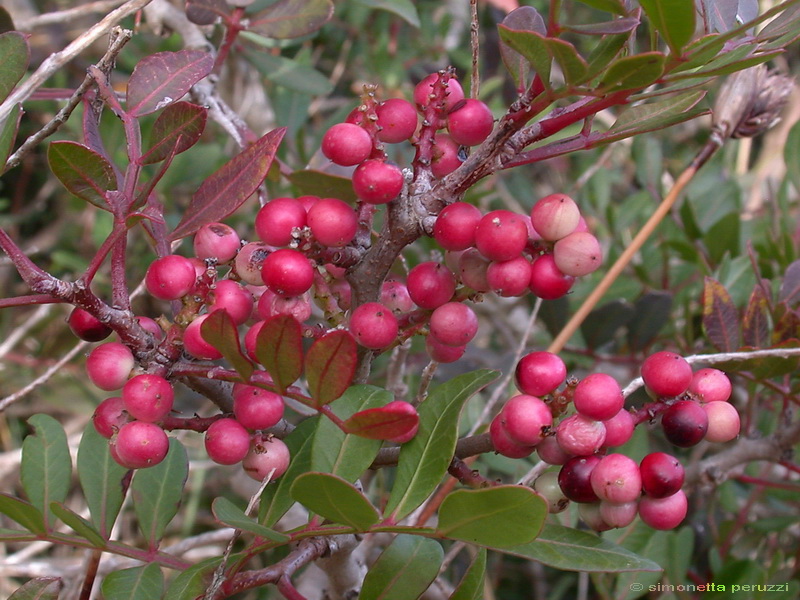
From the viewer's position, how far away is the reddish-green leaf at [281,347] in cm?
63

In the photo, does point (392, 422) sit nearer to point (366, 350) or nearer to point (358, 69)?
point (366, 350)

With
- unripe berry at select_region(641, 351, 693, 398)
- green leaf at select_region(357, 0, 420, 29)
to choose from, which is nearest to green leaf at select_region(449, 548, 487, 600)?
unripe berry at select_region(641, 351, 693, 398)

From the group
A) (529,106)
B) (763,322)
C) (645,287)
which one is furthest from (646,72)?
(645,287)

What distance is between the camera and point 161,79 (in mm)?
764

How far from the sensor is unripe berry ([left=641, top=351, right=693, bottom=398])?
2.39ft

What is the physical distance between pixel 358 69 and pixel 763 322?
1.80 m

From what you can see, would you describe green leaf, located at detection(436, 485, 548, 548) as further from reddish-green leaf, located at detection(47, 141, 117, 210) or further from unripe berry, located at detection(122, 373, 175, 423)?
reddish-green leaf, located at detection(47, 141, 117, 210)

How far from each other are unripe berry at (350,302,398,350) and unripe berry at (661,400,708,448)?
271mm

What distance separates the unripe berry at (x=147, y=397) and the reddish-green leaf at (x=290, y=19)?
0.71m

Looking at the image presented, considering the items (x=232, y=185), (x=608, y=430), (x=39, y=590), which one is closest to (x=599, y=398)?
(x=608, y=430)

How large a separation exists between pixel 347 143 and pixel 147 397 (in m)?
0.28

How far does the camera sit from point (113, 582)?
2.50 ft

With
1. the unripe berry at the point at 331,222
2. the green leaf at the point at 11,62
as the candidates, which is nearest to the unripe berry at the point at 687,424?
the unripe berry at the point at 331,222

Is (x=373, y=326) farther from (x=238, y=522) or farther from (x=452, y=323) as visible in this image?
(x=238, y=522)
